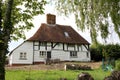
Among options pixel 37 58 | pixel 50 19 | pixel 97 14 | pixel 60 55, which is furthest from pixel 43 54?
pixel 97 14

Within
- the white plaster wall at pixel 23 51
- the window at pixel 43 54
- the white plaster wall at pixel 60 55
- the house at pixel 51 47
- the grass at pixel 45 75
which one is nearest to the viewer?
the grass at pixel 45 75

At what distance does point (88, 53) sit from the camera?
2672 inches

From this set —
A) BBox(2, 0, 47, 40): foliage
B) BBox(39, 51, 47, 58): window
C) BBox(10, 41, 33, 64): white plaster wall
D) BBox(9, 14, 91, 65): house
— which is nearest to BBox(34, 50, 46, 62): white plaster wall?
BBox(9, 14, 91, 65): house

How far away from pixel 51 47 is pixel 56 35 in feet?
→ 9.71

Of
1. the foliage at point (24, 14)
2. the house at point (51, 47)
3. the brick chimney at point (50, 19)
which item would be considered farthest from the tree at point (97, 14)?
the brick chimney at point (50, 19)

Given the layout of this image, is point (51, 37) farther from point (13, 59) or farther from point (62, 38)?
point (13, 59)

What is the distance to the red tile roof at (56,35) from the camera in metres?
62.9

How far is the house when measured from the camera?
61.0 meters

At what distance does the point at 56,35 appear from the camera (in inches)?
2559

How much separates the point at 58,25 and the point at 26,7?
49932 millimetres

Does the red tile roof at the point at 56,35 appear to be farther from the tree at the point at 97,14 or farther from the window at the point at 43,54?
the tree at the point at 97,14

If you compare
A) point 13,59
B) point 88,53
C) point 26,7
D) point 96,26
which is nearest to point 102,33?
point 96,26

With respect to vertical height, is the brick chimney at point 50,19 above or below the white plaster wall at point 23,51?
above

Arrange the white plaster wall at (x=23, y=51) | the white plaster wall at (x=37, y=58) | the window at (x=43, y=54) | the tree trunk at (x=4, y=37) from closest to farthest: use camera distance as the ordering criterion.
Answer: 1. the tree trunk at (x=4, y=37)
2. the white plaster wall at (x=23, y=51)
3. the white plaster wall at (x=37, y=58)
4. the window at (x=43, y=54)
